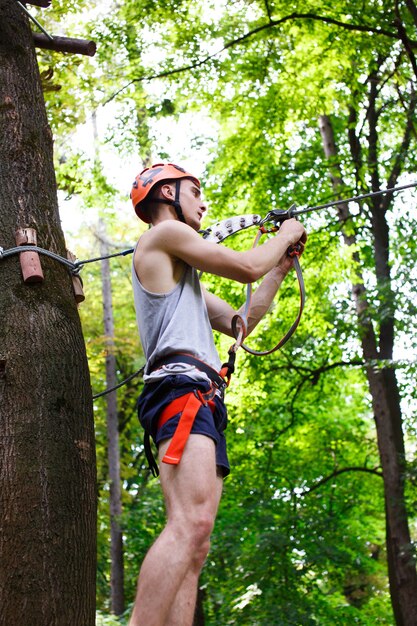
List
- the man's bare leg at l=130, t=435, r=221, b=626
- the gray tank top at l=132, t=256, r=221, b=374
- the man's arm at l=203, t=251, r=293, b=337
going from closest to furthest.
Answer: the man's bare leg at l=130, t=435, r=221, b=626
the gray tank top at l=132, t=256, r=221, b=374
the man's arm at l=203, t=251, r=293, b=337

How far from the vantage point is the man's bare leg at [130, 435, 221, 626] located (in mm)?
2410

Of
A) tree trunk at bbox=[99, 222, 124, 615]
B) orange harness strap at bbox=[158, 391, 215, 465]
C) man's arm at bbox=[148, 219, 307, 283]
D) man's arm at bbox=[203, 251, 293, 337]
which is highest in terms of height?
tree trunk at bbox=[99, 222, 124, 615]

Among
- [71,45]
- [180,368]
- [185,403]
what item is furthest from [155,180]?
[71,45]

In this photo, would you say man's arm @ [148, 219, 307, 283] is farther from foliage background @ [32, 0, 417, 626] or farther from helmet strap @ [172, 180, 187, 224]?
foliage background @ [32, 0, 417, 626]

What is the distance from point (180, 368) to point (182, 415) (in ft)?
0.69

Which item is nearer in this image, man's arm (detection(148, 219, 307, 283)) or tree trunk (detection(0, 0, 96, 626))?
tree trunk (detection(0, 0, 96, 626))

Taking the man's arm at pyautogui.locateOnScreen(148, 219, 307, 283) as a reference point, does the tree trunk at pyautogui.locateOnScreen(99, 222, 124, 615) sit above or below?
above

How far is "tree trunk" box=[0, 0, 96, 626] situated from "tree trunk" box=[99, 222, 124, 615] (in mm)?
14074

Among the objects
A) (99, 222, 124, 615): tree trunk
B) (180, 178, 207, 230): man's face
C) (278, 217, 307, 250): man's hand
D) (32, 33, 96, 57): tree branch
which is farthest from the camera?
(99, 222, 124, 615): tree trunk

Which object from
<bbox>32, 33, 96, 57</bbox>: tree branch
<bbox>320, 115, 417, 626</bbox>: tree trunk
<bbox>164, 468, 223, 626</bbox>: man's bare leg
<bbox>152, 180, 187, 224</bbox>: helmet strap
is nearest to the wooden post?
<bbox>152, 180, 187, 224</bbox>: helmet strap

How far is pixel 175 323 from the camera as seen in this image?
2.93 m

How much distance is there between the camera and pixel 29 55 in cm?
386

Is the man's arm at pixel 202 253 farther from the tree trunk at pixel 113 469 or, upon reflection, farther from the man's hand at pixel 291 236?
the tree trunk at pixel 113 469

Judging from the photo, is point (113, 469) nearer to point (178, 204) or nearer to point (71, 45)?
point (71, 45)
